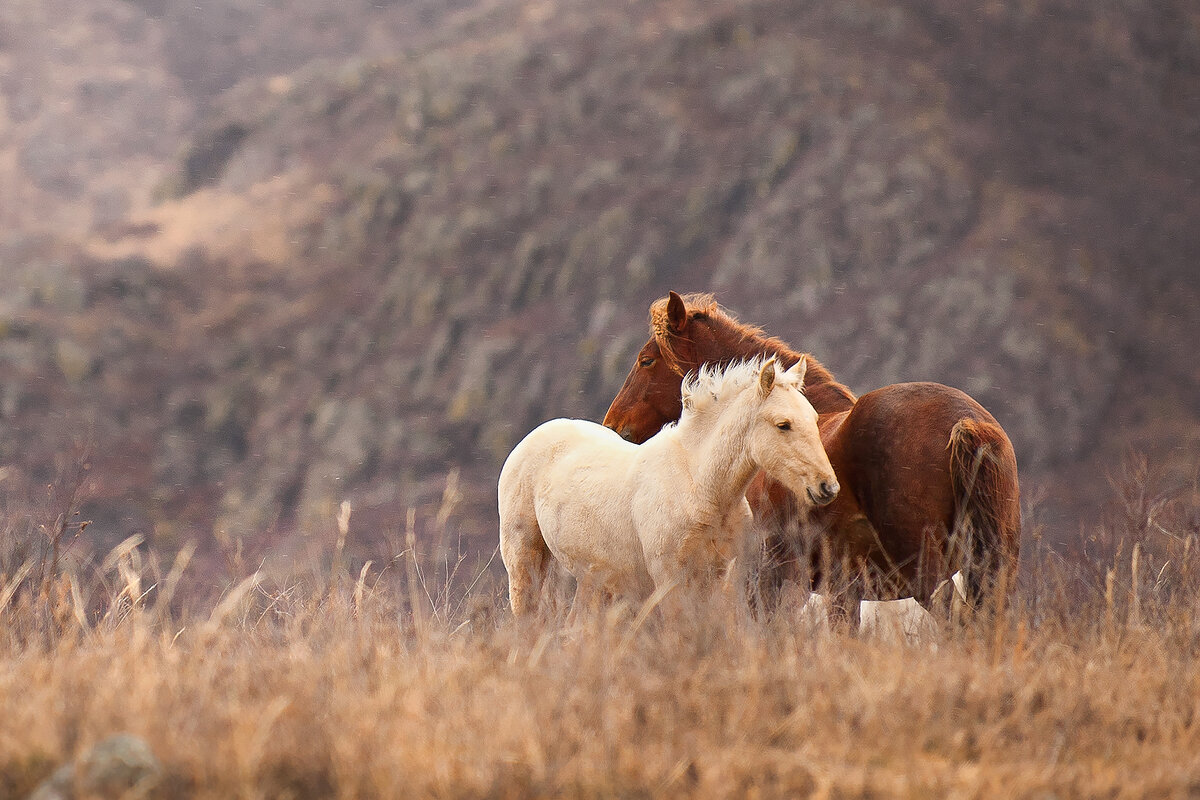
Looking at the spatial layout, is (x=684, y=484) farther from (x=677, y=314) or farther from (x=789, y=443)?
(x=677, y=314)

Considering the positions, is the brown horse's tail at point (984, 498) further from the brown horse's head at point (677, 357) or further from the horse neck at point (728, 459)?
the brown horse's head at point (677, 357)

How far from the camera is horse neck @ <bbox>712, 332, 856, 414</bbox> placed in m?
8.14

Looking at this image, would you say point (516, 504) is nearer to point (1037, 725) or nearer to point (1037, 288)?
point (1037, 725)

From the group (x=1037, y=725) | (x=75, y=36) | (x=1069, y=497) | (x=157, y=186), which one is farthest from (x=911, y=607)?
(x=75, y=36)

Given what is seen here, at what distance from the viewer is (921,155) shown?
4784 centimetres

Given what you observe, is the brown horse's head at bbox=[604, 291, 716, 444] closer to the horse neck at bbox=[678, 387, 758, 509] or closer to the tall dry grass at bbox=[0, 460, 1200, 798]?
the horse neck at bbox=[678, 387, 758, 509]

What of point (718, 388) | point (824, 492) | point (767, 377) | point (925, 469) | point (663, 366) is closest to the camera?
point (824, 492)

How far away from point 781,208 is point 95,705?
4721 cm

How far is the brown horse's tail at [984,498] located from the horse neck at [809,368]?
1532 millimetres

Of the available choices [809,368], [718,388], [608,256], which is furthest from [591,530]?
[608,256]

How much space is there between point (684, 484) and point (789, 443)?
2.11 ft

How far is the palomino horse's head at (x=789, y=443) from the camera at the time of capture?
5.82 metres

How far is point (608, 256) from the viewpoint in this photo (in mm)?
51062

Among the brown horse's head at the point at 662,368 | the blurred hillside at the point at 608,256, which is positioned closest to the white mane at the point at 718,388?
the brown horse's head at the point at 662,368
